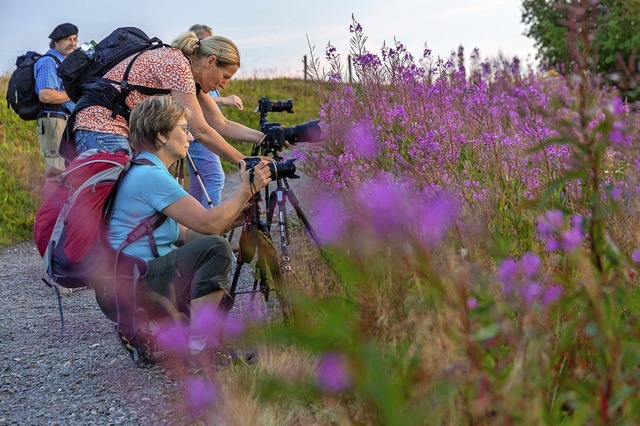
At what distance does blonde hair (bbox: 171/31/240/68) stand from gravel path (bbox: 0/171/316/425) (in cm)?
156

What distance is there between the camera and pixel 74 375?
14.3 feet

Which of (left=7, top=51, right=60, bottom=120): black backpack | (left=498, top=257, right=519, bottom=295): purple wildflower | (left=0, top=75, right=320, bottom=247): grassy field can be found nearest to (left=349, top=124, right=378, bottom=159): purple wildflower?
(left=0, top=75, right=320, bottom=247): grassy field

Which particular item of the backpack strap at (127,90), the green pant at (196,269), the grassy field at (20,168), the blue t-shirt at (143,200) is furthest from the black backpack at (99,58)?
the grassy field at (20,168)

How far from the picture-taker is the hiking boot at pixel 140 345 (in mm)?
4195

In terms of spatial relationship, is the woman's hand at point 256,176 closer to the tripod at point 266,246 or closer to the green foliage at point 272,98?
the tripod at point 266,246

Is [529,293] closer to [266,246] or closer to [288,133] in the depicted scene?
[266,246]

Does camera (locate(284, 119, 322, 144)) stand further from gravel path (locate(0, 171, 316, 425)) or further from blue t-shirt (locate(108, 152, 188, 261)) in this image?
gravel path (locate(0, 171, 316, 425))

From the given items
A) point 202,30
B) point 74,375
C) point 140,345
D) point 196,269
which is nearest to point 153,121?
point 196,269

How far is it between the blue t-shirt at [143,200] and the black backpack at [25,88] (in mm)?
4198

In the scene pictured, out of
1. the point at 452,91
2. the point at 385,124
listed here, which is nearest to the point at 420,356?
the point at 385,124

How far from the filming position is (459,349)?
209 centimetres

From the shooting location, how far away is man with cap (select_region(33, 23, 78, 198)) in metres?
7.73

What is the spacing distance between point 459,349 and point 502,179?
2.50 meters

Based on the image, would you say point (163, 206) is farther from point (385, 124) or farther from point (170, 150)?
point (385, 124)
